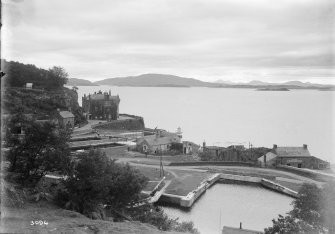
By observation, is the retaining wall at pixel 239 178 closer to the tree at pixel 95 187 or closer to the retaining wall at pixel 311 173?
the retaining wall at pixel 311 173

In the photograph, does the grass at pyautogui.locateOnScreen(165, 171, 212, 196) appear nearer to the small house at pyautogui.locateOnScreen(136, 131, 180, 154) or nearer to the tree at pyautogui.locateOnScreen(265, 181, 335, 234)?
the small house at pyautogui.locateOnScreen(136, 131, 180, 154)

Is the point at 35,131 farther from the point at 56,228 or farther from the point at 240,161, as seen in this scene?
the point at 240,161

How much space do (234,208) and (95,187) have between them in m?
13.2

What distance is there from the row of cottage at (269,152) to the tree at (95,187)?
66.7ft

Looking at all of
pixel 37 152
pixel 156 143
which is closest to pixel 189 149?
pixel 156 143

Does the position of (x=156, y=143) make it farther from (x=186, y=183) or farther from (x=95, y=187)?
(x=95, y=187)

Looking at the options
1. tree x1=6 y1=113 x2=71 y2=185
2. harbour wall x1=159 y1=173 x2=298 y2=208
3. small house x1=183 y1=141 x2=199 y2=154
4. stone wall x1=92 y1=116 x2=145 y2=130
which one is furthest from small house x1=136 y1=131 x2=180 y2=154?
tree x1=6 y1=113 x2=71 y2=185

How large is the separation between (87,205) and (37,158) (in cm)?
245

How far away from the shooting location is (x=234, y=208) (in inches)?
867

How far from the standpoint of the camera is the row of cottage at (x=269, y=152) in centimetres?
3131

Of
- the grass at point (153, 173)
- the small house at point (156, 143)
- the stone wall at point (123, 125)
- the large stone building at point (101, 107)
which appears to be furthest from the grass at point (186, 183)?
the large stone building at point (101, 107)

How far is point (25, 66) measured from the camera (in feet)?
160

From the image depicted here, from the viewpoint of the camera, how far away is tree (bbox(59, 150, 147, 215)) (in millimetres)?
10805

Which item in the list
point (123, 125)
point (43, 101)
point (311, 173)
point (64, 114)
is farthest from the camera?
point (123, 125)
